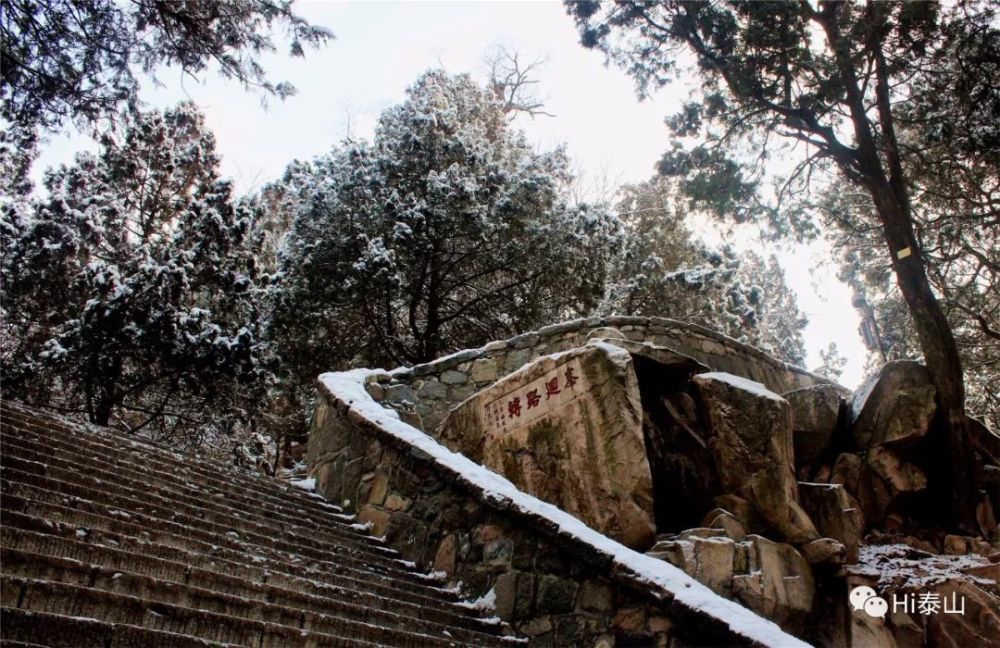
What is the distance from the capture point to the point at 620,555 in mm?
4047

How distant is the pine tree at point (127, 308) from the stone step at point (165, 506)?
21.8 feet

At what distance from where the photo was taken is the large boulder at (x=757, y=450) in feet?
20.6

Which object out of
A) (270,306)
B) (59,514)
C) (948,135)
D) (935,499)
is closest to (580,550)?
(59,514)

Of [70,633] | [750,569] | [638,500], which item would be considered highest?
[638,500]

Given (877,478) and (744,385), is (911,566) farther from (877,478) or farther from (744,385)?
(744,385)

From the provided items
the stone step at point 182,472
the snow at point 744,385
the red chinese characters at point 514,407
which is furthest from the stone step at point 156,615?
the snow at point 744,385

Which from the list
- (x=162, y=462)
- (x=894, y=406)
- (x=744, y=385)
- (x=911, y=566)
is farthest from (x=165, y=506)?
(x=894, y=406)

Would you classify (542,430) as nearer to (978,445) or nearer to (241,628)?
(241,628)

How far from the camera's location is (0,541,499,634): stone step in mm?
Answer: 2646

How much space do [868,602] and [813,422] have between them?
284cm

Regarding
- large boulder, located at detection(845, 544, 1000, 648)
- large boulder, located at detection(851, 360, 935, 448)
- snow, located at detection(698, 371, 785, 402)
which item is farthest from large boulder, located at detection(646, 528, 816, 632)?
large boulder, located at detection(851, 360, 935, 448)

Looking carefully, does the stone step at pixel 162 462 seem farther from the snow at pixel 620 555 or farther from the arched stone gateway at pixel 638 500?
the snow at pixel 620 555

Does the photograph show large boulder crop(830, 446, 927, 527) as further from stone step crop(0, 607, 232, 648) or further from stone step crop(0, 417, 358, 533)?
stone step crop(0, 607, 232, 648)

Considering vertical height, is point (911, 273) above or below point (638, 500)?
above
